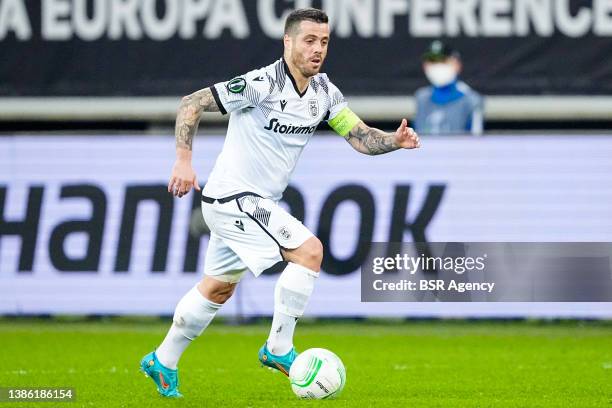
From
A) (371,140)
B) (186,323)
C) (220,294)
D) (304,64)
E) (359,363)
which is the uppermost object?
(304,64)

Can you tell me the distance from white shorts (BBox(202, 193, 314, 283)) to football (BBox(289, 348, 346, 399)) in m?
0.58

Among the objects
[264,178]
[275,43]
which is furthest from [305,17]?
[275,43]

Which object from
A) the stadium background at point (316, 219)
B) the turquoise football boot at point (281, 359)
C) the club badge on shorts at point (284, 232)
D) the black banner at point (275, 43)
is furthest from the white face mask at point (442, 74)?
the turquoise football boot at point (281, 359)

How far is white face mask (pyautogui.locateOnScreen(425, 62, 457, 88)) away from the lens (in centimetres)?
1513

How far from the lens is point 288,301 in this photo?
8.12m

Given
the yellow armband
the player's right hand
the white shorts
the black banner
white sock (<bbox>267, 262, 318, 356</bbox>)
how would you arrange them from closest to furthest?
1. the player's right hand
2. white sock (<bbox>267, 262, 318, 356</bbox>)
3. the white shorts
4. the yellow armband
5. the black banner

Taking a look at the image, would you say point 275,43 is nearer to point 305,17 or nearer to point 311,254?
point 305,17

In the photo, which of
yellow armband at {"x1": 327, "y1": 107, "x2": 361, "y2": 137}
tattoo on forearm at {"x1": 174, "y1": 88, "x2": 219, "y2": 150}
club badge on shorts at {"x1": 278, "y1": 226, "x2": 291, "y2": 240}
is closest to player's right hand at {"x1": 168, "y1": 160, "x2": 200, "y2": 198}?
tattoo on forearm at {"x1": 174, "y1": 88, "x2": 219, "y2": 150}

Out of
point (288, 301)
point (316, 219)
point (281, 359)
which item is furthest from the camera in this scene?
point (316, 219)

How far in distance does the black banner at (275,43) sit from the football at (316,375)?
315 inches

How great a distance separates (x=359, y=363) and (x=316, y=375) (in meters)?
2.80

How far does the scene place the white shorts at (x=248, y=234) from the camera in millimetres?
8203

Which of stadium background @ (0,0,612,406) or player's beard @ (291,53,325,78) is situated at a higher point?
player's beard @ (291,53,325,78)

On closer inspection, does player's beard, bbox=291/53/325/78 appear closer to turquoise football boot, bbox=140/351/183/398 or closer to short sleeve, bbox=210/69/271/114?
short sleeve, bbox=210/69/271/114
